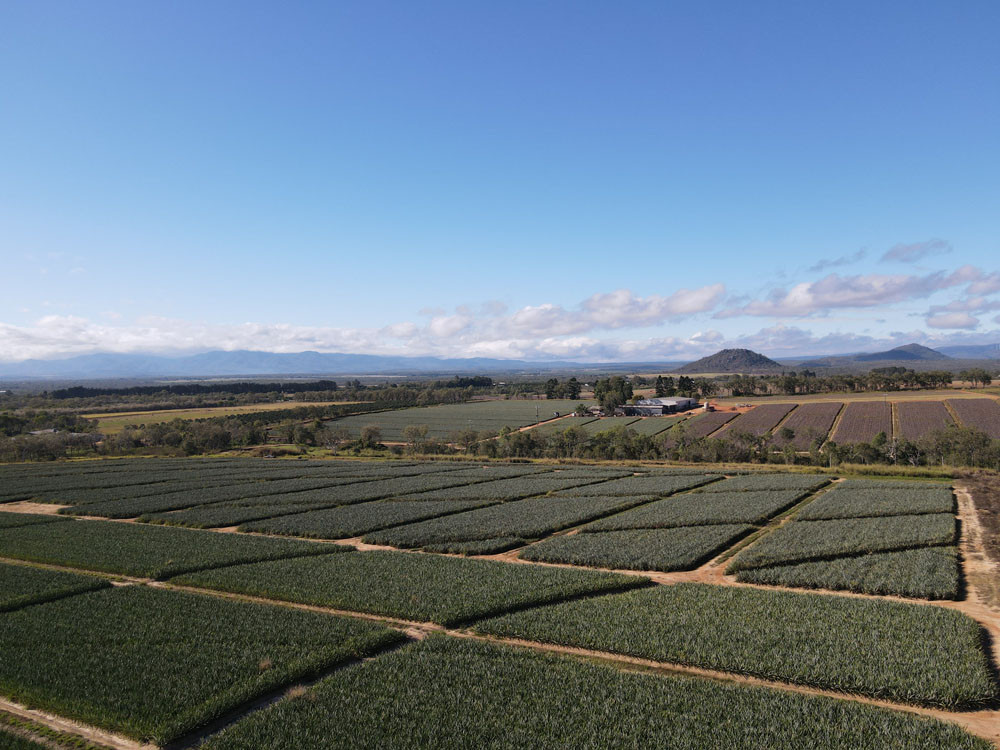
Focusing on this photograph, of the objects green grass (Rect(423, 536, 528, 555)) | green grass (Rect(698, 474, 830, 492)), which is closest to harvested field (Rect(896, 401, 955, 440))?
green grass (Rect(698, 474, 830, 492))

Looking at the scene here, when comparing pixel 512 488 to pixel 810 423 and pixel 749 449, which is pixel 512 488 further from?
pixel 810 423

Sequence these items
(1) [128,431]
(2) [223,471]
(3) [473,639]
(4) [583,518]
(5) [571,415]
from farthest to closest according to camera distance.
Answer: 1. (5) [571,415]
2. (1) [128,431]
3. (2) [223,471]
4. (4) [583,518]
5. (3) [473,639]

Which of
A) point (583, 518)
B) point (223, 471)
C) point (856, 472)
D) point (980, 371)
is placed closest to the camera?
point (583, 518)

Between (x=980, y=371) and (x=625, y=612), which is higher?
(x=980, y=371)

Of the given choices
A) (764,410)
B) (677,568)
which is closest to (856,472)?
(677,568)

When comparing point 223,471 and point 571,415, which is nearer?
point 223,471

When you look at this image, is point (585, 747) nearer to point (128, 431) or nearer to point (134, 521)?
point (134, 521)
